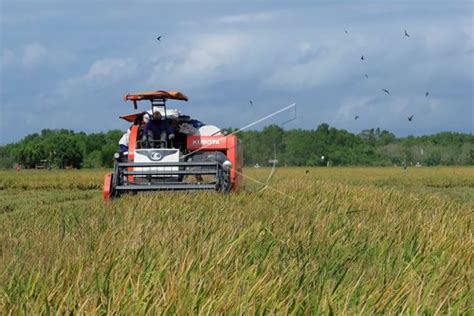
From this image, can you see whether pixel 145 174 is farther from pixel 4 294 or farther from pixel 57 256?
pixel 4 294

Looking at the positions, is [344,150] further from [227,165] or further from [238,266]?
[238,266]

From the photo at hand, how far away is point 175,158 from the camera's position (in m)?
12.6

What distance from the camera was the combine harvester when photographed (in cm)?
1194

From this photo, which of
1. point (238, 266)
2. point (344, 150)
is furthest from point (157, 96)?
point (344, 150)

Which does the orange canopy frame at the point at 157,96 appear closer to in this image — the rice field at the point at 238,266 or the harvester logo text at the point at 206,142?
the harvester logo text at the point at 206,142

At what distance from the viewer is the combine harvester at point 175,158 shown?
11.9 m

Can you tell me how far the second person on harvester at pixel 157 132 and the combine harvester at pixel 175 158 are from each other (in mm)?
33

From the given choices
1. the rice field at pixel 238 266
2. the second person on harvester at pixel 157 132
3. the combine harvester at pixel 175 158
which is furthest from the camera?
the second person on harvester at pixel 157 132

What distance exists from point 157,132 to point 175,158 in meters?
0.58

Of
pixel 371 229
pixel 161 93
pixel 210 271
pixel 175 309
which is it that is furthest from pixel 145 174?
pixel 175 309

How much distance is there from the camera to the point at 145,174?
12039 millimetres

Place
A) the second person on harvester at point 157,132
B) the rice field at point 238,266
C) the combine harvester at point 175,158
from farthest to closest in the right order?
the second person on harvester at point 157,132 → the combine harvester at point 175,158 → the rice field at point 238,266

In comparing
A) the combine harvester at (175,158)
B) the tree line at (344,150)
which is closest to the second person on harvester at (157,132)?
the combine harvester at (175,158)

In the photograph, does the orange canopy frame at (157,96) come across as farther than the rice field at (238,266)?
Yes
